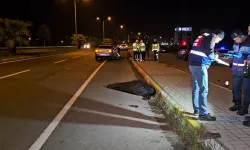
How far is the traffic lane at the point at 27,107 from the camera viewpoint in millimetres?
6152

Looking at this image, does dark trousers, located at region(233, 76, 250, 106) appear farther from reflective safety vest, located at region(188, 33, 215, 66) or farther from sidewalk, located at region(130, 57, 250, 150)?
reflective safety vest, located at region(188, 33, 215, 66)

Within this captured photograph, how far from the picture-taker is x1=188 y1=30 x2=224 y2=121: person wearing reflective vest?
659 centimetres

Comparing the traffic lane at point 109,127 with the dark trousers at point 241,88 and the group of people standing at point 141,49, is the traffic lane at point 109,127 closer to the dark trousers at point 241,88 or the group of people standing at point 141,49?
the dark trousers at point 241,88

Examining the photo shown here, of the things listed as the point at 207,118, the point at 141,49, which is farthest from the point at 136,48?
the point at 207,118

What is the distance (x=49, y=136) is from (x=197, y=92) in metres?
3.23

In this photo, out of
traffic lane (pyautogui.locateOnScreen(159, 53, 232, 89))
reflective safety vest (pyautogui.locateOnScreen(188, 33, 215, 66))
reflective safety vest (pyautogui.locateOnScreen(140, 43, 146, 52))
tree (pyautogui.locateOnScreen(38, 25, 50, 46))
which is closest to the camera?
reflective safety vest (pyautogui.locateOnScreen(188, 33, 215, 66))

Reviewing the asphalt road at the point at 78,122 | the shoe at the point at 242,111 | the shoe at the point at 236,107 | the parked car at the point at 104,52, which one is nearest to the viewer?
the asphalt road at the point at 78,122

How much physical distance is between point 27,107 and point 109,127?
2993 mm

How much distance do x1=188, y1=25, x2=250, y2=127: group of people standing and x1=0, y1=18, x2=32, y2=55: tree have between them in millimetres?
31394

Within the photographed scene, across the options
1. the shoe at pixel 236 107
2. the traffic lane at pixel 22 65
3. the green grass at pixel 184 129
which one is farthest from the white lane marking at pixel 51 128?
the traffic lane at pixel 22 65

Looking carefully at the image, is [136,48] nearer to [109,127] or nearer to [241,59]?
[241,59]

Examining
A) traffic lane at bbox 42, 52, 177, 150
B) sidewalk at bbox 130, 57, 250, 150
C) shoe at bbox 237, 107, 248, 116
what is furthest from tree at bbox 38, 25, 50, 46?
shoe at bbox 237, 107, 248, 116

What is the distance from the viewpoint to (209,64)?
→ 6.81 m

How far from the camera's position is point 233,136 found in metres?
5.59
